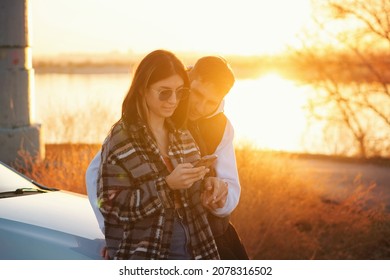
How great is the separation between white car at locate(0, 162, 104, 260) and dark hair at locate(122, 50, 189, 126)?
696 mm

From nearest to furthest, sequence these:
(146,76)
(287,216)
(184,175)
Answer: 1. (184,175)
2. (146,76)
3. (287,216)

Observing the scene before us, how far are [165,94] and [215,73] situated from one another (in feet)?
1.00

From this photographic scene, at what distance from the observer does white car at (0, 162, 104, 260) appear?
308 centimetres

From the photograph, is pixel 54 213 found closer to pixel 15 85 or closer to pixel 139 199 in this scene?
pixel 139 199

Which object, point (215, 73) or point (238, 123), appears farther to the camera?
point (238, 123)

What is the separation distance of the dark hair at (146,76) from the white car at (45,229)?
27.4 inches

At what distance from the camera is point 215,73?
295 cm

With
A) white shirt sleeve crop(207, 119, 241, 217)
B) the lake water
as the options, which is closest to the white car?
white shirt sleeve crop(207, 119, 241, 217)

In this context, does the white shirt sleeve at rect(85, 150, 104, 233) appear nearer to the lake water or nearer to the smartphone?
the smartphone

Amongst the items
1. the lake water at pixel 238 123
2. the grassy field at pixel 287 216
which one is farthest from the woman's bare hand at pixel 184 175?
the lake water at pixel 238 123

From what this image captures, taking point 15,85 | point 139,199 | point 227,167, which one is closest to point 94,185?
point 139,199

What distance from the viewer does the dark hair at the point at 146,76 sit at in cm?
274

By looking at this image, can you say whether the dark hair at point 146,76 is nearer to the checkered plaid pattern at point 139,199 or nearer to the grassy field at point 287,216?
the checkered plaid pattern at point 139,199
